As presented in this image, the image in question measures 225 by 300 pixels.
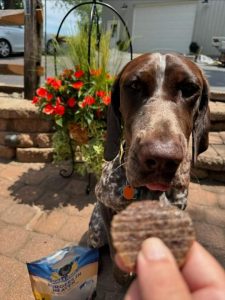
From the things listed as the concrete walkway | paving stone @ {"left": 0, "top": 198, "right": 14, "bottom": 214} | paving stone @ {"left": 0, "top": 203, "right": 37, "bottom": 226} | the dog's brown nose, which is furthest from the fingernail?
paving stone @ {"left": 0, "top": 198, "right": 14, "bottom": 214}

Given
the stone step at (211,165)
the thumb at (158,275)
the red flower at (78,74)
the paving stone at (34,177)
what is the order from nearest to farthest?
the thumb at (158,275), the red flower at (78,74), the paving stone at (34,177), the stone step at (211,165)

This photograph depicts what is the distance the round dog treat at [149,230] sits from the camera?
835 millimetres

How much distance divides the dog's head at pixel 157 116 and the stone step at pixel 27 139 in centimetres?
161

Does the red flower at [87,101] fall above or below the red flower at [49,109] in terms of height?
above

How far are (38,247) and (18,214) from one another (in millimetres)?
500

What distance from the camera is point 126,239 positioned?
842mm

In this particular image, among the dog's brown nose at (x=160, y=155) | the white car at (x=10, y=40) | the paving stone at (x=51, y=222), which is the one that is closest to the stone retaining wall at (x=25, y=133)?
the paving stone at (x=51, y=222)

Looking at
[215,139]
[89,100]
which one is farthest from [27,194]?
[215,139]

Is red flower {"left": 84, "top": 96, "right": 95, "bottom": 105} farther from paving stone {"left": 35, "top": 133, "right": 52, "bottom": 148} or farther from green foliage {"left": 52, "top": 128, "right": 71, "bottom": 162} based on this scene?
paving stone {"left": 35, "top": 133, "right": 52, "bottom": 148}

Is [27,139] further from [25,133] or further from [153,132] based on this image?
[153,132]

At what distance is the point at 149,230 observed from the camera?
86cm

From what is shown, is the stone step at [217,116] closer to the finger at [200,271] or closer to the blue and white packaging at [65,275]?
the blue and white packaging at [65,275]

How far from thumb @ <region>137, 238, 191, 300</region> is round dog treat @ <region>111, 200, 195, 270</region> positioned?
0.12 ft

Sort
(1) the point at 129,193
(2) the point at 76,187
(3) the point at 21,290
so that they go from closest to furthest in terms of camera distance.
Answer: (1) the point at 129,193 < (3) the point at 21,290 < (2) the point at 76,187
